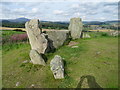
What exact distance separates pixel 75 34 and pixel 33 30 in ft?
32.2

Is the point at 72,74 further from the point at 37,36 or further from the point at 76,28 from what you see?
the point at 76,28

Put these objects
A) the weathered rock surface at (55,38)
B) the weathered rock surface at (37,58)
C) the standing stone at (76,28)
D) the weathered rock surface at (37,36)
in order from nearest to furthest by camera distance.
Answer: the weathered rock surface at (37,58)
the weathered rock surface at (37,36)
the weathered rock surface at (55,38)
the standing stone at (76,28)

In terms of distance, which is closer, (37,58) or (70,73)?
(70,73)

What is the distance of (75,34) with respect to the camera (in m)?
20.6

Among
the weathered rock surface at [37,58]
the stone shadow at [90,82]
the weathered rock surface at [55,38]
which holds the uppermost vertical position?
the weathered rock surface at [55,38]

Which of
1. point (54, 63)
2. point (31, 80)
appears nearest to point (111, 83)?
point (54, 63)

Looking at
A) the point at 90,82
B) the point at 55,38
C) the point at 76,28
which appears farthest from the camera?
the point at 76,28

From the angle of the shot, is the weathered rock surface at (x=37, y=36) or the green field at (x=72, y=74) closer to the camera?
the green field at (x=72, y=74)

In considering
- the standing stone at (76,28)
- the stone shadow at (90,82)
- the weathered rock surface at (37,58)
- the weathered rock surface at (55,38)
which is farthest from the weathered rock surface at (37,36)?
the standing stone at (76,28)

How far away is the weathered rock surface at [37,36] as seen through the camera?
12.1 meters

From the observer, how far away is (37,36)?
12.2 m

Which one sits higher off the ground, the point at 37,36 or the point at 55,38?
the point at 37,36

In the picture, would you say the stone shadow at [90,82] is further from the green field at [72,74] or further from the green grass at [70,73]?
the green grass at [70,73]

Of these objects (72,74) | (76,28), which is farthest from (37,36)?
(76,28)
